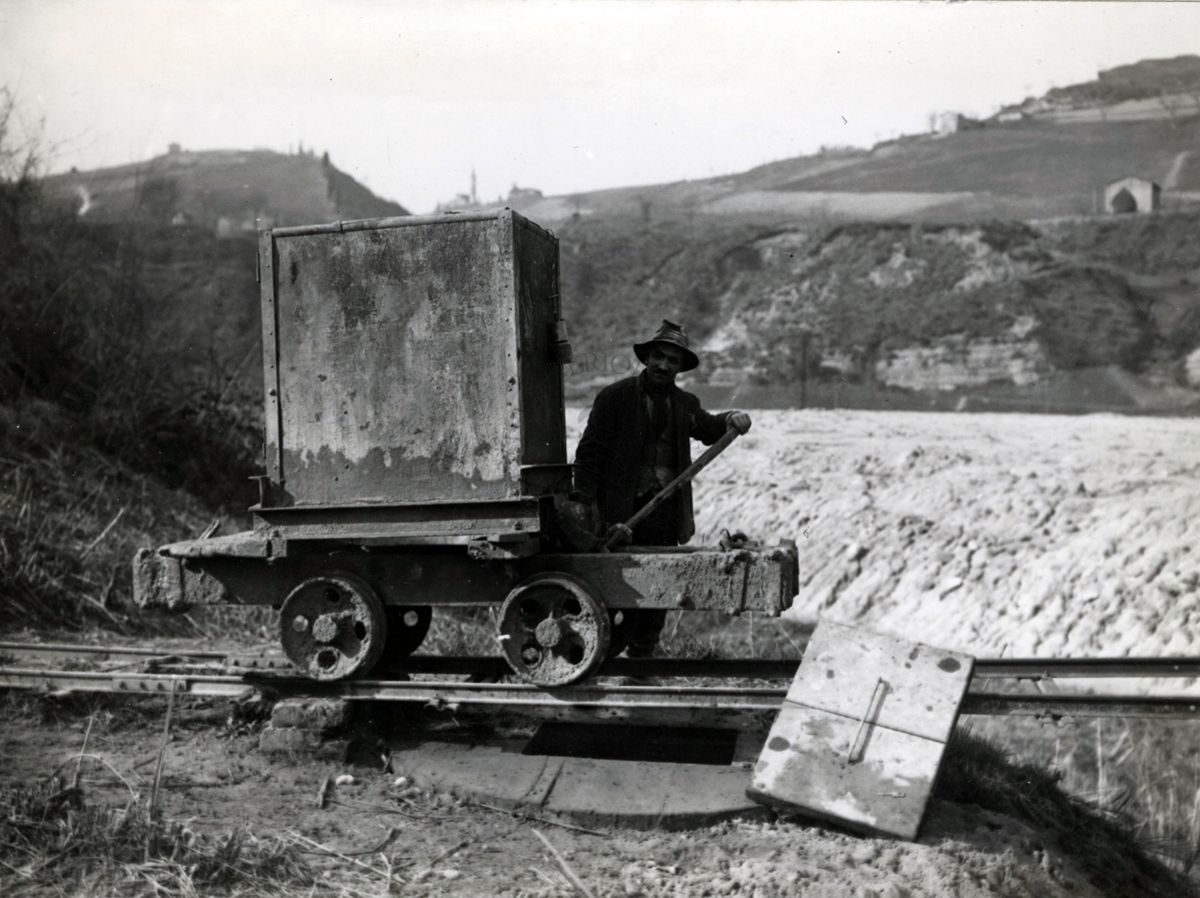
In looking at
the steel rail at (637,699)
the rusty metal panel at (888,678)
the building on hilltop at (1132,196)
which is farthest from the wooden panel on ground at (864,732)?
the building on hilltop at (1132,196)

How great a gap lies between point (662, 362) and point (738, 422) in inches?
24.8

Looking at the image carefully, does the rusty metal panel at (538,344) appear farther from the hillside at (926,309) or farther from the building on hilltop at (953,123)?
the building on hilltop at (953,123)

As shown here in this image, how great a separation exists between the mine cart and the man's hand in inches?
31.3

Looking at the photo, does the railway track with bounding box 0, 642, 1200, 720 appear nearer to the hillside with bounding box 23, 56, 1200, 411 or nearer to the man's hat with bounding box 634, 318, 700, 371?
the man's hat with bounding box 634, 318, 700, 371

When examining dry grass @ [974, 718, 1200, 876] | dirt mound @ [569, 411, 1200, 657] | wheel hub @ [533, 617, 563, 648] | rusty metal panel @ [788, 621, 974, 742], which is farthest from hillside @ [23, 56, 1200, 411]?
rusty metal panel @ [788, 621, 974, 742]

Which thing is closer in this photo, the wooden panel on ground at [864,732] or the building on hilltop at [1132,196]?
the wooden panel on ground at [864,732]

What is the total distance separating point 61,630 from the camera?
8.47 m

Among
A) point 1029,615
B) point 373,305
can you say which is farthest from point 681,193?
point 373,305

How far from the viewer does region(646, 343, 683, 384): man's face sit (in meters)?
6.31

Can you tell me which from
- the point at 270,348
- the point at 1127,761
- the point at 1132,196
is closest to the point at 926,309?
the point at 1132,196

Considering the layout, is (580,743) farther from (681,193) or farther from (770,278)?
(681,193)

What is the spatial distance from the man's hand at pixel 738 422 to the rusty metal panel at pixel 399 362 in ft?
4.55

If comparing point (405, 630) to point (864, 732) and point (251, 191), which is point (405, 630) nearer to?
point (864, 732)

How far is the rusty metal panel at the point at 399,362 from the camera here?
5312 mm
